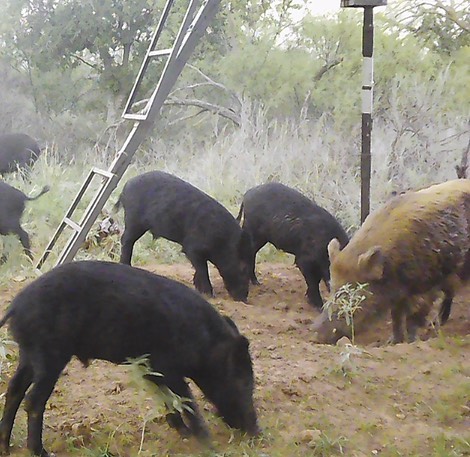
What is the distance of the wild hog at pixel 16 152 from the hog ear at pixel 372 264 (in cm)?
600

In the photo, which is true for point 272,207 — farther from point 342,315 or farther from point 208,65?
point 208,65

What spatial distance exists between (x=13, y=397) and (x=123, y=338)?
0.51 meters

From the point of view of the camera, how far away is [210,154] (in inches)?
340

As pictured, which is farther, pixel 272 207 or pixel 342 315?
pixel 272 207

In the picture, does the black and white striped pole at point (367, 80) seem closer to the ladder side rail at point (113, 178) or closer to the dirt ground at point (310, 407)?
the ladder side rail at point (113, 178)

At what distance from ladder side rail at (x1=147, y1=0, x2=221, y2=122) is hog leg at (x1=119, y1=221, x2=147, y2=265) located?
3.25 feet

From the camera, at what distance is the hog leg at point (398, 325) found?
4.54 m

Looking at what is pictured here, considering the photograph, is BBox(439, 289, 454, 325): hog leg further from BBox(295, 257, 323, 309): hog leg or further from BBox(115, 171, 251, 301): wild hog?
BBox(115, 171, 251, 301): wild hog

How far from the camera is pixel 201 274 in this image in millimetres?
5328

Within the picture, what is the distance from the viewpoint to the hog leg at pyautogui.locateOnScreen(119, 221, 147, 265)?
5723mm

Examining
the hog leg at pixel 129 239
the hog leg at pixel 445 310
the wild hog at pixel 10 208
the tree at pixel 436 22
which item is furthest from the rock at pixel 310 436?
the tree at pixel 436 22

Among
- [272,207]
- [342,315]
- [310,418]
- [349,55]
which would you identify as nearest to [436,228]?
[342,315]

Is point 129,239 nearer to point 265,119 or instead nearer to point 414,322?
point 414,322

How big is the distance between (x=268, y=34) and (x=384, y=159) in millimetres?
2756
